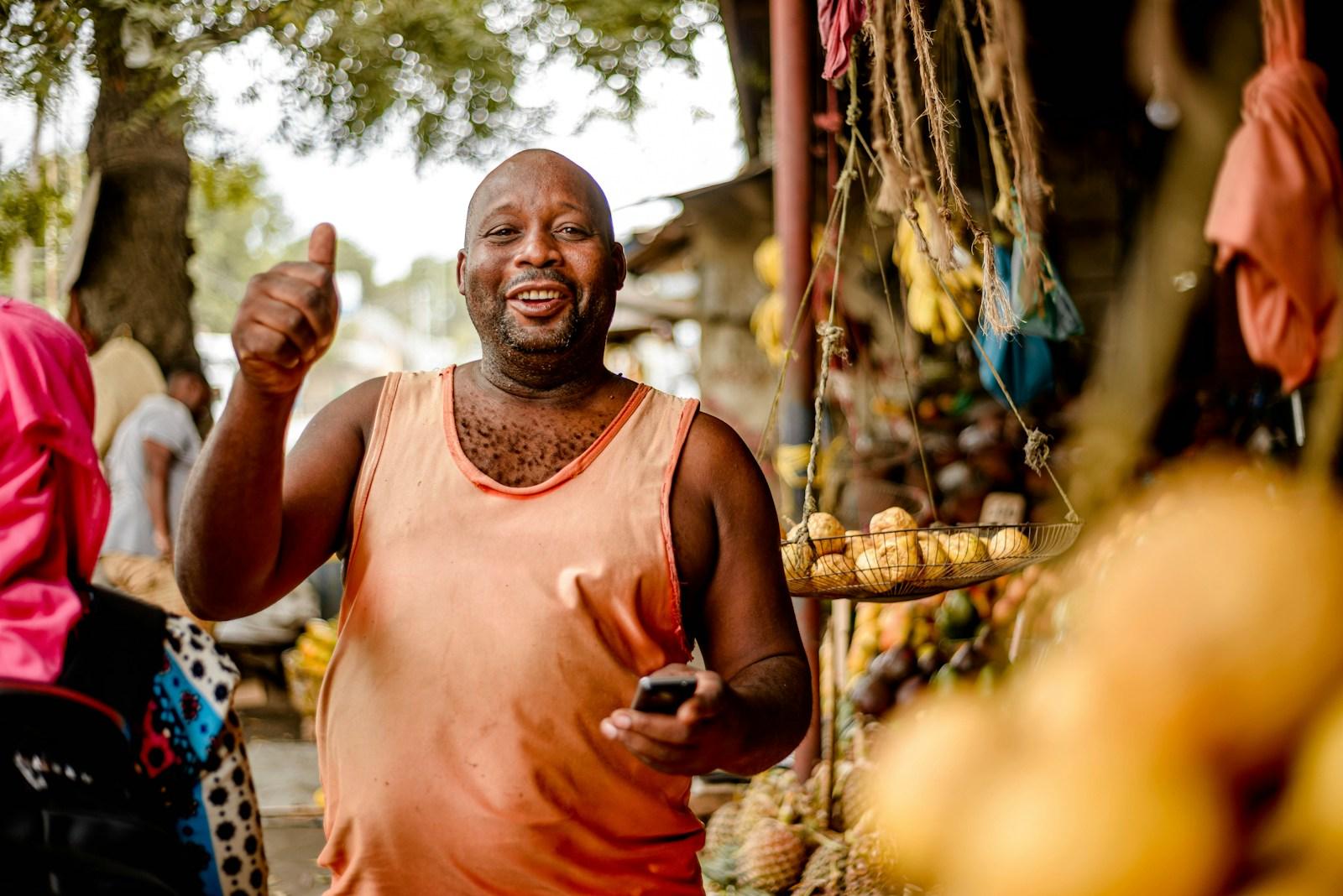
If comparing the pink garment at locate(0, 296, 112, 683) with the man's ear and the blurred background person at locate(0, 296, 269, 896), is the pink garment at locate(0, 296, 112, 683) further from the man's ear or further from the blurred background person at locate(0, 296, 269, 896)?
the man's ear

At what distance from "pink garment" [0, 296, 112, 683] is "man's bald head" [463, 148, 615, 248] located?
23.7 inches

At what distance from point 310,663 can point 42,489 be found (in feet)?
16.2

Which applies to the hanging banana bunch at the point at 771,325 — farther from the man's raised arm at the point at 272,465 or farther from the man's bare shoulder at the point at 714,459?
the man's raised arm at the point at 272,465

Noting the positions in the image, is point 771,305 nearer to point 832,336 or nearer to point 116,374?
point 832,336

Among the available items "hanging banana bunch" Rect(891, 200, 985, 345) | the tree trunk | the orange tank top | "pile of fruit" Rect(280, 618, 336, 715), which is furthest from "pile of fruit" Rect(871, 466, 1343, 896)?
the tree trunk

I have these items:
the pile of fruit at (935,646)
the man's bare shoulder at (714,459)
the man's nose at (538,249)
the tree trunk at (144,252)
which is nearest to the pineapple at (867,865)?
the pile of fruit at (935,646)

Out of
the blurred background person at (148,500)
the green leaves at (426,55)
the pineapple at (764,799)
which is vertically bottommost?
the pineapple at (764,799)

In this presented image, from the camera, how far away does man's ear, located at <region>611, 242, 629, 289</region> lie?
1815mm

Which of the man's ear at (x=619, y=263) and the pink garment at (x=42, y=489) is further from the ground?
the man's ear at (x=619, y=263)

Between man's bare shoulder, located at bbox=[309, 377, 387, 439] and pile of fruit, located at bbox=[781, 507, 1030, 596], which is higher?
man's bare shoulder, located at bbox=[309, 377, 387, 439]

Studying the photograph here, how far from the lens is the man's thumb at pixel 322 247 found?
1.39 m

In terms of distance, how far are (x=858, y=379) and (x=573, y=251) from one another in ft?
12.4

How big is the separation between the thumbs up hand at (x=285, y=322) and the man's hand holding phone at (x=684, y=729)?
0.53m

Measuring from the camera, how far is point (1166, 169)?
16.6 feet
